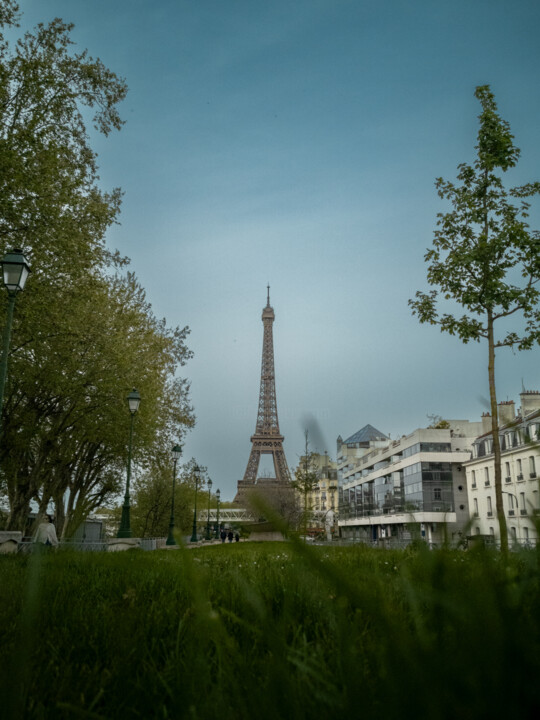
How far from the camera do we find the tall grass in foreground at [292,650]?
82 centimetres

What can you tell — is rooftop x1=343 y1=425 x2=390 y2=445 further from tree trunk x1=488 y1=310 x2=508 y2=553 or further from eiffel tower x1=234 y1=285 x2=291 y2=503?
tree trunk x1=488 y1=310 x2=508 y2=553

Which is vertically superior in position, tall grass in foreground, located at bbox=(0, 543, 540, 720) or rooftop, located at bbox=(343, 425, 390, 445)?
rooftop, located at bbox=(343, 425, 390, 445)

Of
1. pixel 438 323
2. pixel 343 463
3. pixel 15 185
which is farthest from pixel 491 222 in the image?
pixel 343 463

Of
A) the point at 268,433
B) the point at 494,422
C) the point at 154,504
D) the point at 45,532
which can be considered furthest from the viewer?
the point at 268,433

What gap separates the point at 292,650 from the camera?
3.90ft

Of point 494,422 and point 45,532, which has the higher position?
point 494,422

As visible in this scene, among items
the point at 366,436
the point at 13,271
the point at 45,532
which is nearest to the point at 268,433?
the point at 366,436

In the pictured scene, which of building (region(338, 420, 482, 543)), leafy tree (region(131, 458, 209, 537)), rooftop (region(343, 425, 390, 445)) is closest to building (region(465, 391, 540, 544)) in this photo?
building (region(338, 420, 482, 543))

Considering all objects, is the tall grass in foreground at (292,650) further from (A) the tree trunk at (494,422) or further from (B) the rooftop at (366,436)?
(B) the rooftop at (366,436)

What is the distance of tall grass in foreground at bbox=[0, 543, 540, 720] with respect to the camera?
0.82 m

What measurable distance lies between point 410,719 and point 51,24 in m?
20.3

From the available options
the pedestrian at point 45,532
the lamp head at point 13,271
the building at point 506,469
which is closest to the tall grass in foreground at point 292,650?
the pedestrian at point 45,532

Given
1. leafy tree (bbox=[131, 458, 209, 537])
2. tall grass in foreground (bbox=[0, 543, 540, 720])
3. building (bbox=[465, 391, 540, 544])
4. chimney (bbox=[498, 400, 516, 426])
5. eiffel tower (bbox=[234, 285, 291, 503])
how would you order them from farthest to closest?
eiffel tower (bbox=[234, 285, 291, 503]) → leafy tree (bbox=[131, 458, 209, 537]) → building (bbox=[465, 391, 540, 544]) → chimney (bbox=[498, 400, 516, 426]) → tall grass in foreground (bbox=[0, 543, 540, 720])

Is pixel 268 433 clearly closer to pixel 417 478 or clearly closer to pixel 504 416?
pixel 417 478
